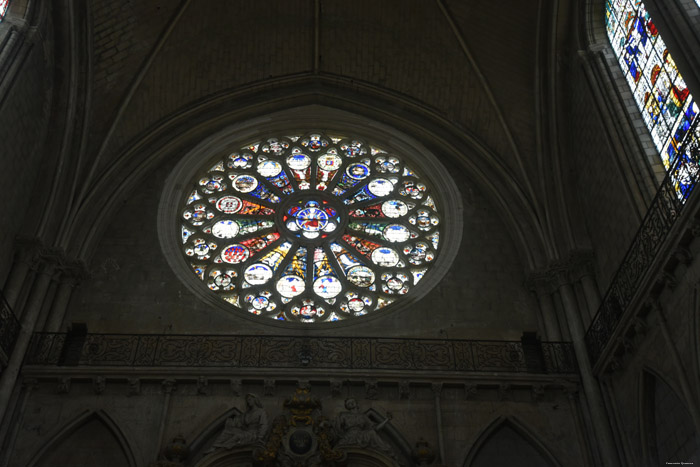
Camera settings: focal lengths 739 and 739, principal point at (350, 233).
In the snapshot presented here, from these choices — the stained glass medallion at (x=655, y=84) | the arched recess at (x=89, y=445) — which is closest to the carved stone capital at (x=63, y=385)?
the arched recess at (x=89, y=445)

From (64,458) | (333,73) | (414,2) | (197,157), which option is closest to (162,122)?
(197,157)

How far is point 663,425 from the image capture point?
867 centimetres

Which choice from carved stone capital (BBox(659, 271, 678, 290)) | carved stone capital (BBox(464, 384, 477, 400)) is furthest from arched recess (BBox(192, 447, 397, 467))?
carved stone capital (BBox(659, 271, 678, 290))

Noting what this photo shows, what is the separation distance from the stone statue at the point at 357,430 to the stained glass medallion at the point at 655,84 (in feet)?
15.4

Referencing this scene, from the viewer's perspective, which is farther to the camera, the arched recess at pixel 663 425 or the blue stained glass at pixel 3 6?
the blue stained glass at pixel 3 6

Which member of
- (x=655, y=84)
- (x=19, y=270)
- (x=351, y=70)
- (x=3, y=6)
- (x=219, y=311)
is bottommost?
(x=219, y=311)

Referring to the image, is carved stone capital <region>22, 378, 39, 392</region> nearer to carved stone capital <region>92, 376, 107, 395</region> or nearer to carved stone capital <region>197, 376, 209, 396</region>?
carved stone capital <region>92, 376, 107, 395</region>

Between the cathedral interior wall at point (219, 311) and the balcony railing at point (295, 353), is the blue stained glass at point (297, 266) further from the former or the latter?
the balcony railing at point (295, 353)

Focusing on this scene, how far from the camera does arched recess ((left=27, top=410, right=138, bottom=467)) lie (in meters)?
9.48

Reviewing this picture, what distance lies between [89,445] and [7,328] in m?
1.97

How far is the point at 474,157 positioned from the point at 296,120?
11.8 ft

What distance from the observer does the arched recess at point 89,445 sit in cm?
948

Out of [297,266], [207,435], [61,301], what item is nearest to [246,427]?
[207,435]

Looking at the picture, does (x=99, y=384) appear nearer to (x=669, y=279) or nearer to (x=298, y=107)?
(x=298, y=107)
